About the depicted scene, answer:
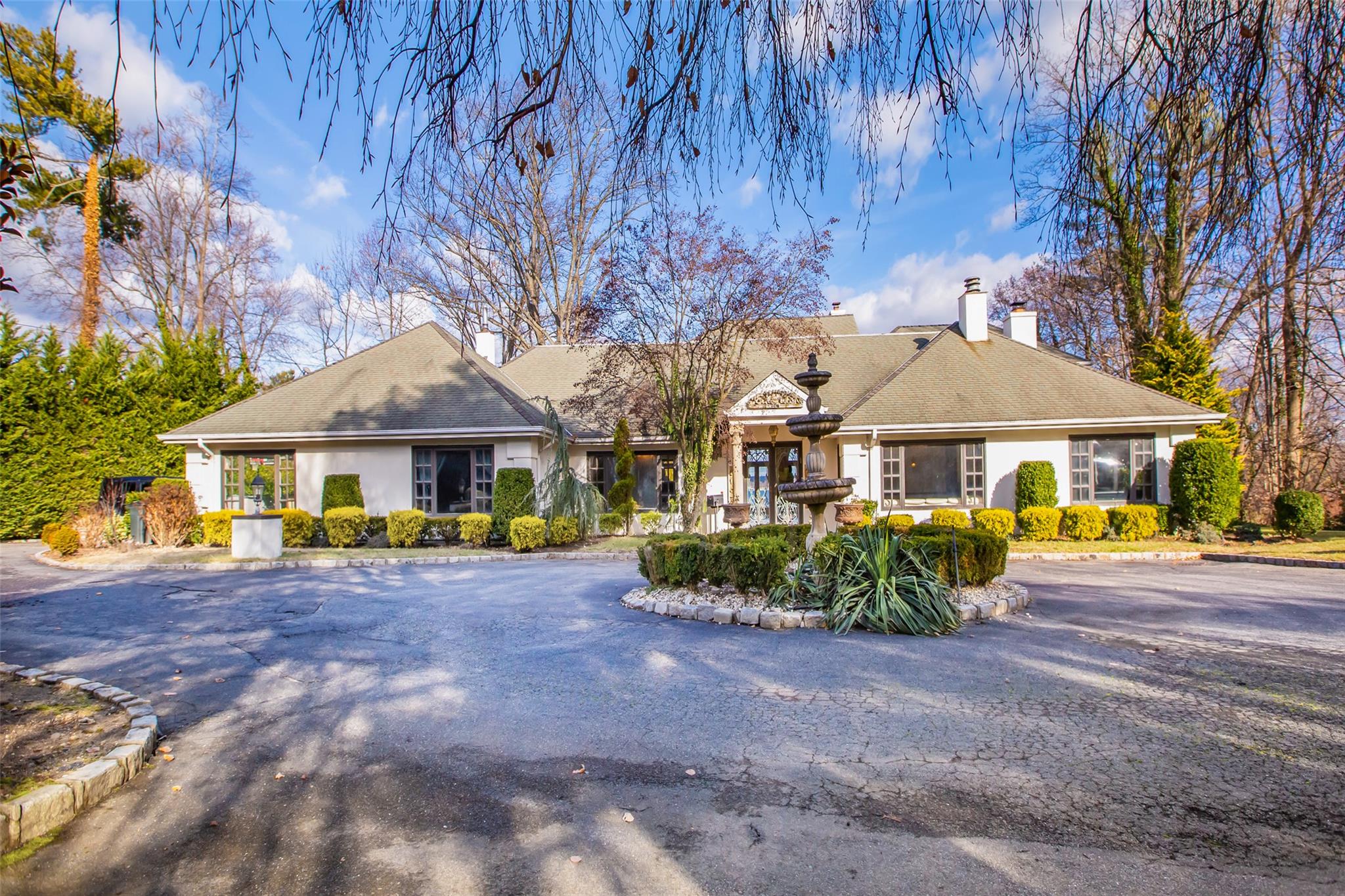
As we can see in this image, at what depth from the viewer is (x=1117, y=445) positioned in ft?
57.9

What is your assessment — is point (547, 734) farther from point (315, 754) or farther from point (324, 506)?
point (324, 506)

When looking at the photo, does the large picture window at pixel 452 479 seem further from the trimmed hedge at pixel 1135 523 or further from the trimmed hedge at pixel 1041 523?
the trimmed hedge at pixel 1135 523

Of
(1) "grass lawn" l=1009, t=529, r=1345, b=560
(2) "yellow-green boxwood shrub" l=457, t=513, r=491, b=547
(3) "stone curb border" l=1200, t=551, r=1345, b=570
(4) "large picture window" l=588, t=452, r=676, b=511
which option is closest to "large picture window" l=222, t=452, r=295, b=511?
(2) "yellow-green boxwood shrub" l=457, t=513, r=491, b=547

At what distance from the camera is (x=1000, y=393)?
61.3 feet

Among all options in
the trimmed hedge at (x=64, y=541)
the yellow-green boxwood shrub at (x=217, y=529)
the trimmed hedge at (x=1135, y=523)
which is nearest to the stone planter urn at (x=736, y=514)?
the trimmed hedge at (x=1135, y=523)

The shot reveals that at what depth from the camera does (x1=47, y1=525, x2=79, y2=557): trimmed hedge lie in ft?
45.8

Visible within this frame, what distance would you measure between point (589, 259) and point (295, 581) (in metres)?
21.9

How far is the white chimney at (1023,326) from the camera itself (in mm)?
21312

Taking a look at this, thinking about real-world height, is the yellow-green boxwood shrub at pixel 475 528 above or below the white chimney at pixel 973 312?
below

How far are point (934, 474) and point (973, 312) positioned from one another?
6.13 m

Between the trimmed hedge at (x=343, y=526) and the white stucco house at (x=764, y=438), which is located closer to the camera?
the trimmed hedge at (x=343, y=526)

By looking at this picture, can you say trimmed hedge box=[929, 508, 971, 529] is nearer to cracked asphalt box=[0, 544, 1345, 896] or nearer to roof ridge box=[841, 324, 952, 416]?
roof ridge box=[841, 324, 952, 416]

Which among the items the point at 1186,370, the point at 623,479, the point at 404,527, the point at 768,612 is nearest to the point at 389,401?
the point at 404,527

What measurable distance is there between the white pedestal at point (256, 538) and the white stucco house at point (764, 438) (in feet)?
13.9
